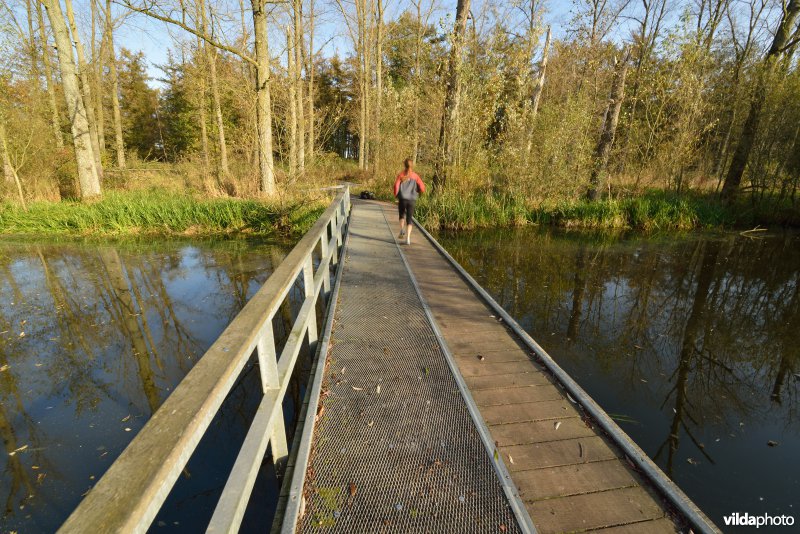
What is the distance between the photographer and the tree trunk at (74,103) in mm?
11391

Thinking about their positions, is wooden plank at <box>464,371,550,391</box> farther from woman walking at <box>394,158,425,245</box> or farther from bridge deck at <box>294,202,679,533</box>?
woman walking at <box>394,158,425,245</box>

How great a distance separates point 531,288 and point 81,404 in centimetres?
715

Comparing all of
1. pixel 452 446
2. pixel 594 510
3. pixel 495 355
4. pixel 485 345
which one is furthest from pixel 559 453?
pixel 485 345

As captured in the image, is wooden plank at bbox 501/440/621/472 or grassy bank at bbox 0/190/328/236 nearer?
wooden plank at bbox 501/440/621/472

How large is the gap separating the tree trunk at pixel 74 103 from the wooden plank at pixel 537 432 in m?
15.0

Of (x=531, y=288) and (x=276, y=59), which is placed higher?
(x=276, y=59)

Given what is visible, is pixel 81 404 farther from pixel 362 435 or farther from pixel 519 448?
Answer: pixel 519 448

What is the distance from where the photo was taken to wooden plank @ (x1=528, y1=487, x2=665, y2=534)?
195 cm

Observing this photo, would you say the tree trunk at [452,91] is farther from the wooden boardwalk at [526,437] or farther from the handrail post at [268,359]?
the handrail post at [268,359]

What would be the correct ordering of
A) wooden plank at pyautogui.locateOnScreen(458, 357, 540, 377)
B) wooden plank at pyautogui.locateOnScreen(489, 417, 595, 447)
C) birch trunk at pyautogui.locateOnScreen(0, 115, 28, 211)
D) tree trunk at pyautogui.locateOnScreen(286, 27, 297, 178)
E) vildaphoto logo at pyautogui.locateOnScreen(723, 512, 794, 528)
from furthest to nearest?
1. birch trunk at pyautogui.locateOnScreen(0, 115, 28, 211)
2. tree trunk at pyautogui.locateOnScreen(286, 27, 297, 178)
3. wooden plank at pyautogui.locateOnScreen(458, 357, 540, 377)
4. vildaphoto logo at pyautogui.locateOnScreen(723, 512, 794, 528)
5. wooden plank at pyautogui.locateOnScreen(489, 417, 595, 447)

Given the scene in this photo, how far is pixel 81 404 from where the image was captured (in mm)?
4207

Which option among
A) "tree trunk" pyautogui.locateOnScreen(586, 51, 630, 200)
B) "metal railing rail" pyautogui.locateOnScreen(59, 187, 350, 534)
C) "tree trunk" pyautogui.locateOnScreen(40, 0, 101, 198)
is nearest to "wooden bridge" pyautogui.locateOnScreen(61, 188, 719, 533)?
"metal railing rail" pyautogui.locateOnScreen(59, 187, 350, 534)

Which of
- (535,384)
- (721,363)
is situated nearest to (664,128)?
(721,363)

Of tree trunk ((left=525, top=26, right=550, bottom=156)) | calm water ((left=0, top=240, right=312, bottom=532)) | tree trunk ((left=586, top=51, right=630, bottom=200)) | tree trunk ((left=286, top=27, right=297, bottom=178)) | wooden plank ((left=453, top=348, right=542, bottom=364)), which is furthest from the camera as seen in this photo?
tree trunk ((left=586, top=51, right=630, bottom=200))
